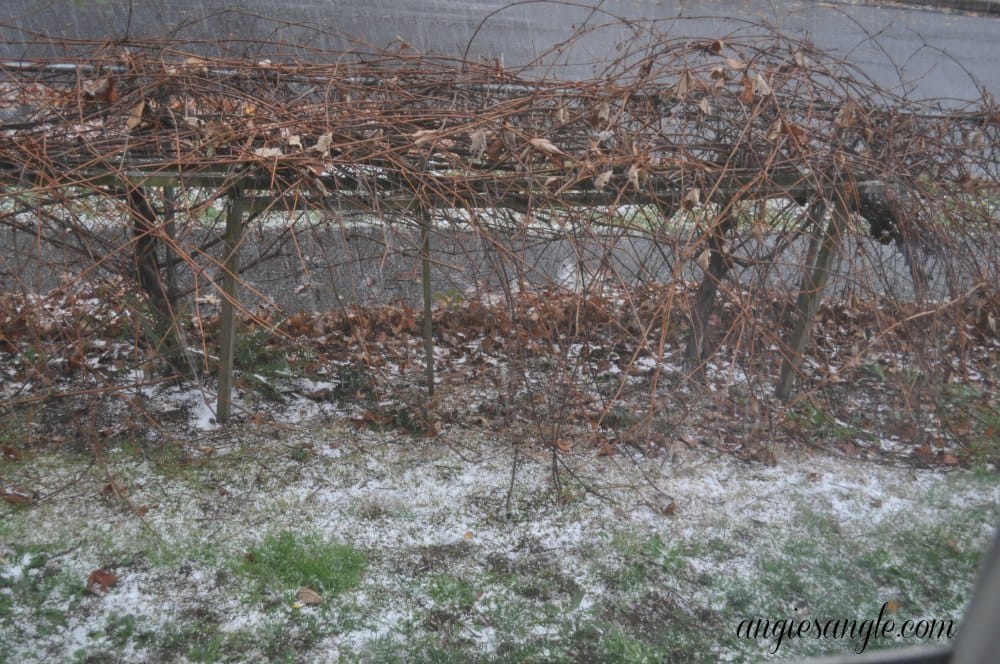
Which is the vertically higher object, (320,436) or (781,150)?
(781,150)

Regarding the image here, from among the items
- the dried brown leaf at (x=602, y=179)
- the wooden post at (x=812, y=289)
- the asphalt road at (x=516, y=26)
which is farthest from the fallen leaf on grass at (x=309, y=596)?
the asphalt road at (x=516, y=26)

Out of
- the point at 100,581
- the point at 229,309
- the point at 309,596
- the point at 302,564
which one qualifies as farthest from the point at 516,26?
the point at 100,581

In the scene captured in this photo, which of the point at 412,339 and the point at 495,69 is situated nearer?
the point at 495,69

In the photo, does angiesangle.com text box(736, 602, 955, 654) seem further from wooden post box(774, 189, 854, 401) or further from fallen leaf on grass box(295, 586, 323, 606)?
fallen leaf on grass box(295, 586, 323, 606)

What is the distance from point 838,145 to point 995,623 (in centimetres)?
374

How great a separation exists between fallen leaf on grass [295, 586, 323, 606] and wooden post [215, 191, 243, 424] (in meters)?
1.28

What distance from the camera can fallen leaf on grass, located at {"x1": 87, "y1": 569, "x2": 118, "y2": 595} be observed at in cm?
301

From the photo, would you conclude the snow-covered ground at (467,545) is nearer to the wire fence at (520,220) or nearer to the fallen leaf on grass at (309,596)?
the fallen leaf on grass at (309,596)

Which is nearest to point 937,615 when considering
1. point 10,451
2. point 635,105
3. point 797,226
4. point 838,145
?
point 797,226

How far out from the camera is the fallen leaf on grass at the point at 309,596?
3031 millimetres

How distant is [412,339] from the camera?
546 cm

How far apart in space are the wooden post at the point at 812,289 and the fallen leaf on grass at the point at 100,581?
3148 mm

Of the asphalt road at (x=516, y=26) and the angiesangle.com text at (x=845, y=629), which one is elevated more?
the asphalt road at (x=516, y=26)

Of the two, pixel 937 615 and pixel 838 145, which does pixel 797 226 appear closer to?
pixel 838 145
